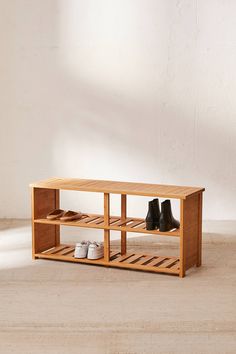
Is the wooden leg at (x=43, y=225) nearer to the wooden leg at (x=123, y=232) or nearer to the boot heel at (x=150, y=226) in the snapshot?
the wooden leg at (x=123, y=232)

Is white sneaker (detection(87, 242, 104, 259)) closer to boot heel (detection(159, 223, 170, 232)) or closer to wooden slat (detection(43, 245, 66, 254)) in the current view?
wooden slat (detection(43, 245, 66, 254))

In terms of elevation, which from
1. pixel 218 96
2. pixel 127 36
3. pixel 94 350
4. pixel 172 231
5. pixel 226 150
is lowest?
pixel 94 350

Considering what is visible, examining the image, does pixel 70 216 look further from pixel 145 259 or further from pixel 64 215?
pixel 145 259

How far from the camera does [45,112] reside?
577cm

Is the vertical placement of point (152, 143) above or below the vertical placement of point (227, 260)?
above

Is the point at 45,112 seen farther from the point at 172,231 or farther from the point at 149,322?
the point at 149,322

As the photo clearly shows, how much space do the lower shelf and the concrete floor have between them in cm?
4

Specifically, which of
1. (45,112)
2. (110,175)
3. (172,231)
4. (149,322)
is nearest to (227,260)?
(172,231)

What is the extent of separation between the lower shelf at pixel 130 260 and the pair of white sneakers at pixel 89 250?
3cm

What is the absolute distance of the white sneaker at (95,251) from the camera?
166 inches

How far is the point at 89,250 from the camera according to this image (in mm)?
4234

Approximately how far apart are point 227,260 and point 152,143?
163 cm

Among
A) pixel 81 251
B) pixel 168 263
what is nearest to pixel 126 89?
pixel 81 251

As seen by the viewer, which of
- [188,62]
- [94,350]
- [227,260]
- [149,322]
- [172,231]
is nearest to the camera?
[94,350]
